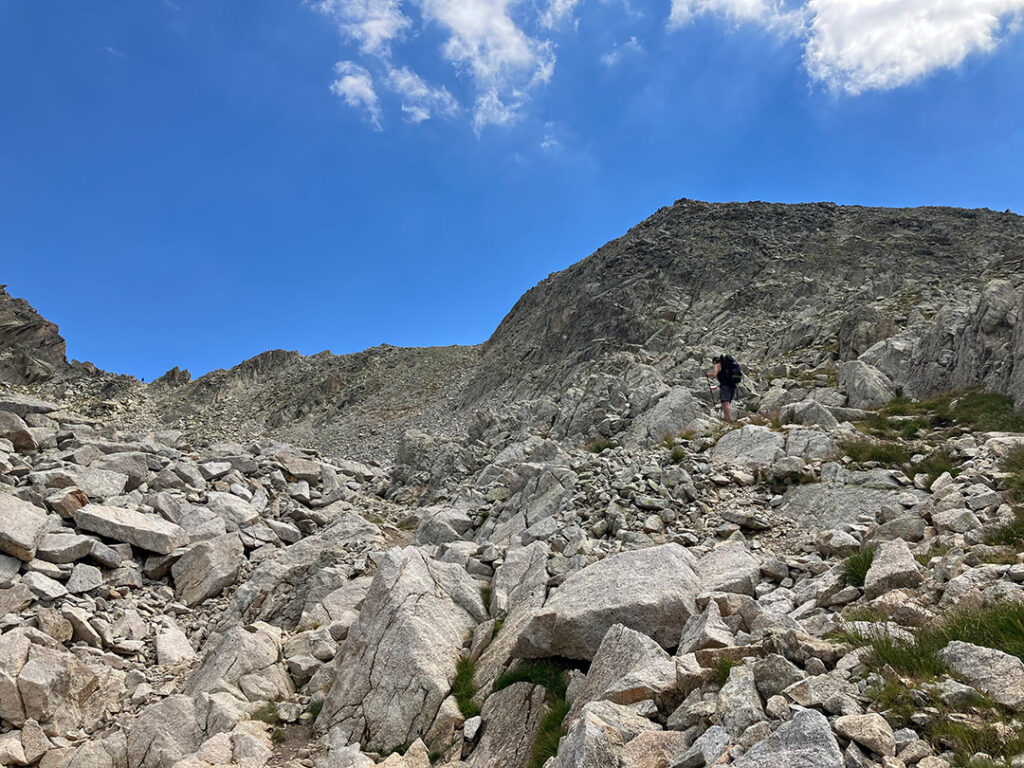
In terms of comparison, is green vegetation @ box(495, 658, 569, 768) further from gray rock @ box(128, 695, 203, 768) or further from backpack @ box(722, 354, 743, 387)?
backpack @ box(722, 354, 743, 387)

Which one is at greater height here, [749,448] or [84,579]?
[749,448]

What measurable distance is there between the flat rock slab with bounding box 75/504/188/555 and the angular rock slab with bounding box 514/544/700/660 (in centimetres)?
1116

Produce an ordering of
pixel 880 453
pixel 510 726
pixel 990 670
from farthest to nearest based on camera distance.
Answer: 1. pixel 880 453
2. pixel 510 726
3. pixel 990 670

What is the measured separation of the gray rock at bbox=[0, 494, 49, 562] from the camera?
1268 cm

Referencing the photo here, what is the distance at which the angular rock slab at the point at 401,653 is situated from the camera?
7879 millimetres

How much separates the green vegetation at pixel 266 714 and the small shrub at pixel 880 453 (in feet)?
40.4

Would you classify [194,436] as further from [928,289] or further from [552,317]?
[928,289]

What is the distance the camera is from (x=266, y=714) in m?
8.80

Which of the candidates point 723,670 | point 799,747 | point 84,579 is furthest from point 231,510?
point 799,747

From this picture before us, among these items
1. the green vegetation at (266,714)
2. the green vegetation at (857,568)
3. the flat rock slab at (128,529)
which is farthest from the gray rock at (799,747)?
the flat rock slab at (128,529)

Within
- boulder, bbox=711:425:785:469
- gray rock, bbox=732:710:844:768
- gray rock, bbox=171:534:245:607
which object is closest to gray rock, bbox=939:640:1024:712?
gray rock, bbox=732:710:844:768

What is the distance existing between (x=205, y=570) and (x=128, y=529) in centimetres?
229

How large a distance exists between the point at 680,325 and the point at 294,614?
4658 centimetres

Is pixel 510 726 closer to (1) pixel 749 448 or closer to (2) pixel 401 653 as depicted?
(2) pixel 401 653
